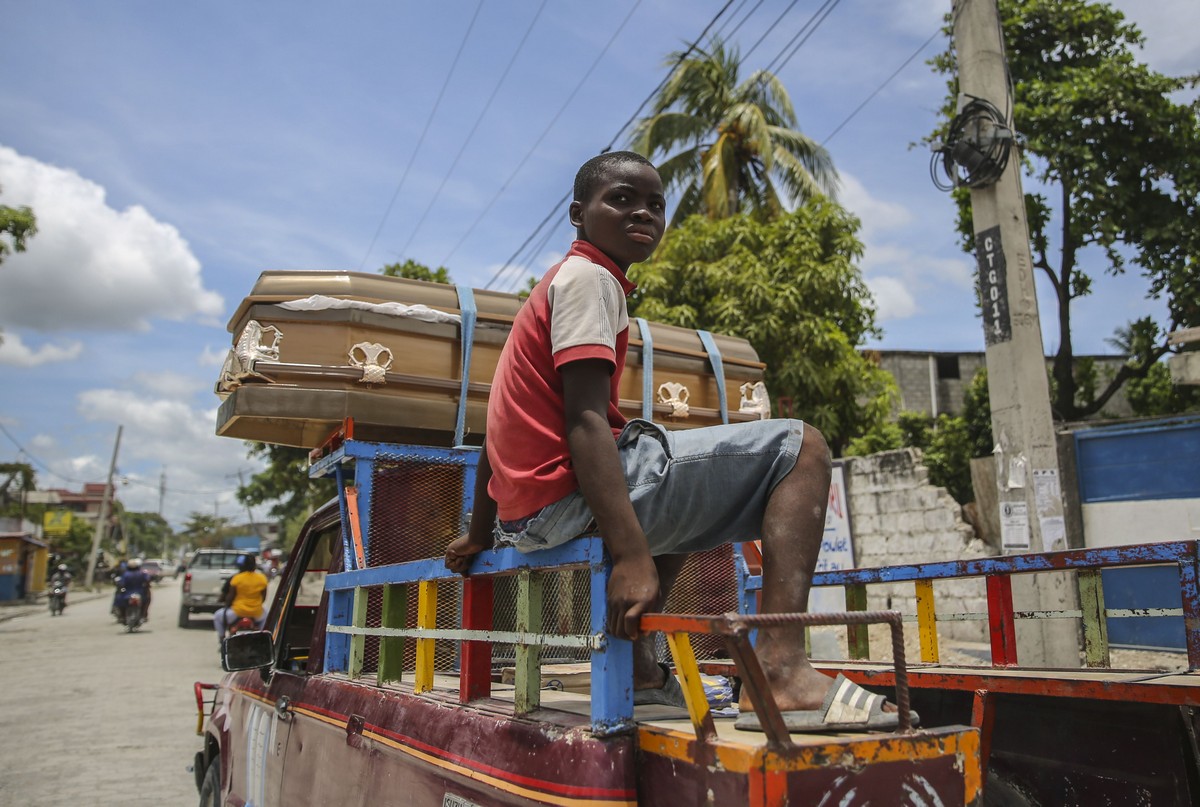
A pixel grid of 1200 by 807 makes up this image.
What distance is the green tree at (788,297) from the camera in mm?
10828

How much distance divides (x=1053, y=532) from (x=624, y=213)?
4.37m

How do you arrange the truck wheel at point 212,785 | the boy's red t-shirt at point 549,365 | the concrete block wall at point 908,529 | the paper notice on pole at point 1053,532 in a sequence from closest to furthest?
the boy's red t-shirt at point 549,365, the truck wheel at point 212,785, the paper notice on pole at point 1053,532, the concrete block wall at point 908,529

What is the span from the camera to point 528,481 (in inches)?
70.8

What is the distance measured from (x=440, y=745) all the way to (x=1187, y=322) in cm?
1278

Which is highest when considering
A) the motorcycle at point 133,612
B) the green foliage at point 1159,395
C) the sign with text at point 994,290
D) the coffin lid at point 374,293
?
the green foliage at point 1159,395

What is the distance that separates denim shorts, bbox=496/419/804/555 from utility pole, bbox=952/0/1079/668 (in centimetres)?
403

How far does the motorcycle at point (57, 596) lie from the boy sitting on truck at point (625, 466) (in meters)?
24.5

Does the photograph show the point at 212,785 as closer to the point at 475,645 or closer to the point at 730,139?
the point at 475,645

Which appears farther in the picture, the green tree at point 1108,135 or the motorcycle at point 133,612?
the motorcycle at point 133,612

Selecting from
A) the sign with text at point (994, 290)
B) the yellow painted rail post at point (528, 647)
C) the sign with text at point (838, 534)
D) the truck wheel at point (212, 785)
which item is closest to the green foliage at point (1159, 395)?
the sign with text at point (838, 534)

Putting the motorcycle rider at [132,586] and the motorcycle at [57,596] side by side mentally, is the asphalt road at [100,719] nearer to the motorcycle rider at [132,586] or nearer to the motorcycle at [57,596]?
the motorcycle rider at [132,586]

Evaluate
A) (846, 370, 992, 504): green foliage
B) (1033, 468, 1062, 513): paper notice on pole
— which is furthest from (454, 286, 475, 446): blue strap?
(846, 370, 992, 504): green foliage

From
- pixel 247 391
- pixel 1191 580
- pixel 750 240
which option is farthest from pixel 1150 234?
pixel 247 391

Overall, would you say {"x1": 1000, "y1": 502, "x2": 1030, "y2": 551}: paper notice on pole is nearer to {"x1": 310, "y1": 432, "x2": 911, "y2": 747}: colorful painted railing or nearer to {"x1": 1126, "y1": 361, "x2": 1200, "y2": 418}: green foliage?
{"x1": 310, "y1": 432, "x2": 911, "y2": 747}: colorful painted railing
